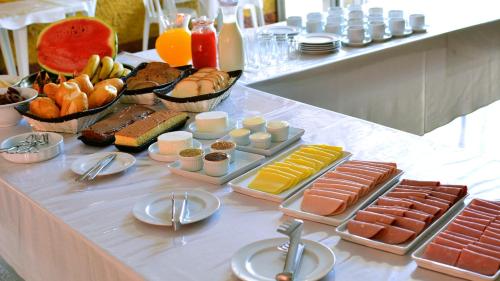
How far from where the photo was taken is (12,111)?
1.88m

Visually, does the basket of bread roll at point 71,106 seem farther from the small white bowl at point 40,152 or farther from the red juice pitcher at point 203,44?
the red juice pitcher at point 203,44

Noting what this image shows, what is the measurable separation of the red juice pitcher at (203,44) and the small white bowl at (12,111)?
20.2 inches

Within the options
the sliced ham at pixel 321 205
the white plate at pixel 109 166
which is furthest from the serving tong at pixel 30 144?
the sliced ham at pixel 321 205

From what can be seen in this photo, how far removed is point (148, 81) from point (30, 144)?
417mm

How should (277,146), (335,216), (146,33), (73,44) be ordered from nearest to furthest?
(335,216)
(277,146)
(73,44)
(146,33)

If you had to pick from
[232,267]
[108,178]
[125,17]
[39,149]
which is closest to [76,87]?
[39,149]

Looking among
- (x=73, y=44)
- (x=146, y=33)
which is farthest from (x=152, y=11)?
(x=73, y=44)

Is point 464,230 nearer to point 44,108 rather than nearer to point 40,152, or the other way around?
point 40,152

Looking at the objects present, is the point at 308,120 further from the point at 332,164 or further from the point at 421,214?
the point at 421,214

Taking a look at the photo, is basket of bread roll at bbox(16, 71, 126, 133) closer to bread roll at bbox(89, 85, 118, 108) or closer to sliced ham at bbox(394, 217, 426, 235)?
bread roll at bbox(89, 85, 118, 108)

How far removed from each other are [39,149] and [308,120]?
0.68 metres

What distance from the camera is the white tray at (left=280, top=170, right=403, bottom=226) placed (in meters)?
1.19

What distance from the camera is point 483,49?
2.71m

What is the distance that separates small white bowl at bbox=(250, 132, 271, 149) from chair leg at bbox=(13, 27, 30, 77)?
298 cm
